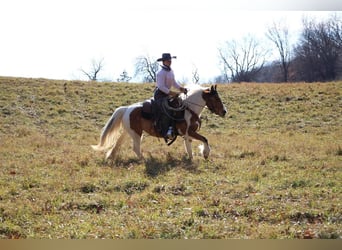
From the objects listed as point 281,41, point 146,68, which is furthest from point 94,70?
point 281,41

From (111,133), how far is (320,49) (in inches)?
112

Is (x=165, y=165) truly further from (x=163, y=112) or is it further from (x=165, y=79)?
(x=165, y=79)

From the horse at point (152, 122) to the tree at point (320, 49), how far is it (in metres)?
1.18

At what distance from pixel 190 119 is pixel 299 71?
1.53 meters

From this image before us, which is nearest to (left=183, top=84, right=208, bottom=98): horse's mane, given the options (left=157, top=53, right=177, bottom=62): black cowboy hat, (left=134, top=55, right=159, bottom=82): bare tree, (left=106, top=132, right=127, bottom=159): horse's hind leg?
(left=134, top=55, right=159, bottom=82): bare tree

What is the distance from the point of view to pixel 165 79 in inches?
211

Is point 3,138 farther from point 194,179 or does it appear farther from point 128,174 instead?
point 194,179

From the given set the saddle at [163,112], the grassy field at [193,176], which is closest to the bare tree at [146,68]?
the saddle at [163,112]

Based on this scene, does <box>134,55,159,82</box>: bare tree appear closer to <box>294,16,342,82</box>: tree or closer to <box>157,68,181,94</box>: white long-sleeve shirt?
<box>157,68,181,94</box>: white long-sleeve shirt

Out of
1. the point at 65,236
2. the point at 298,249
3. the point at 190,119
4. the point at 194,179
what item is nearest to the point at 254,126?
the point at 190,119

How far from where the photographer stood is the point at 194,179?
4328 mm

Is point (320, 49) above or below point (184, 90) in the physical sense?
above

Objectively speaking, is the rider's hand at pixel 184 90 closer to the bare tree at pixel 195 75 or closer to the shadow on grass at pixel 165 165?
the bare tree at pixel 195 75

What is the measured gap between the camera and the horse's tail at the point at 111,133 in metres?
5.47
